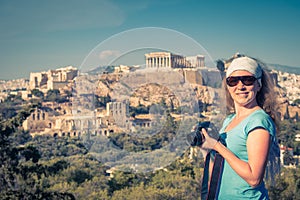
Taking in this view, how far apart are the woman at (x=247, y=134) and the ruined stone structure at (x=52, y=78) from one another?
106ft

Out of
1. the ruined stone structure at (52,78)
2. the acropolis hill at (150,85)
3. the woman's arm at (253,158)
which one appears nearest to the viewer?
the woman's arm at (253,158)

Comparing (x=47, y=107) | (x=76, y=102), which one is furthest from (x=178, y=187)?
(x=47, y=107)

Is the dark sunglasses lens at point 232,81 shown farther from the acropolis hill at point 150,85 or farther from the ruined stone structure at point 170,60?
the ruined stone structure at point 170,60

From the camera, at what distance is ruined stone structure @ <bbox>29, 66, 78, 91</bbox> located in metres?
35.1

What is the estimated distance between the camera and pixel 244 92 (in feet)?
2.97

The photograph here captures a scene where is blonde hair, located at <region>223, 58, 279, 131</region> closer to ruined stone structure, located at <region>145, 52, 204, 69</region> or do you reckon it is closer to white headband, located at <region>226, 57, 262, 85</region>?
white headband, located at <region>226, 57, 262, 85</region>

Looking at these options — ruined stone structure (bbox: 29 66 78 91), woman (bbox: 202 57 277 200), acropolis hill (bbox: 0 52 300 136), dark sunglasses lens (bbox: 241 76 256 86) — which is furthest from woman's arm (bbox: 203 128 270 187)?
ruined stone structure (bbox: 29 66 78 91)

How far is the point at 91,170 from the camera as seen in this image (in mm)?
10602

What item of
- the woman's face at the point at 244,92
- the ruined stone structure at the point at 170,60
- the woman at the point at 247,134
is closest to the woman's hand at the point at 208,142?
the woman at the point at 247,134

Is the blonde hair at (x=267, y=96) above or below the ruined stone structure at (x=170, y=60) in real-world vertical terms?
below

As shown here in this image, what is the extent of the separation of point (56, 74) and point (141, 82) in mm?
36705

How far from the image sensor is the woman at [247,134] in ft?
2.69

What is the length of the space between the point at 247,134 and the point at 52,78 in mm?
36226

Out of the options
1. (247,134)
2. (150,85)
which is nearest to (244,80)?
(247,134)
